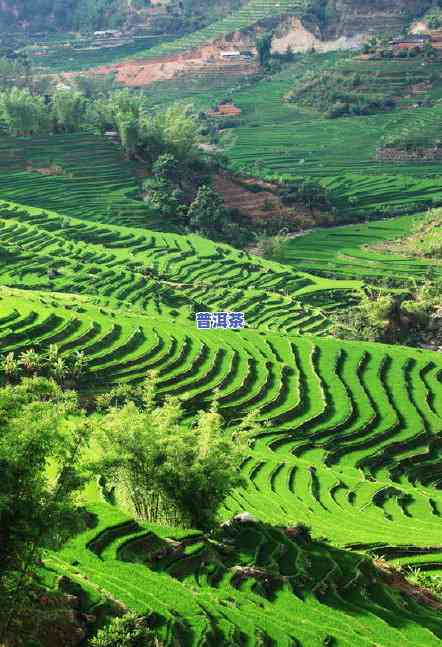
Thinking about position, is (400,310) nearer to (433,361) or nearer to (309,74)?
(433,361)

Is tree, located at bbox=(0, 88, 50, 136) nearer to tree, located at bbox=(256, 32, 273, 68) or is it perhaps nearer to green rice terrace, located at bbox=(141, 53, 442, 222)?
green rice terrace, located at bbox=(141, 53, 442, 222)

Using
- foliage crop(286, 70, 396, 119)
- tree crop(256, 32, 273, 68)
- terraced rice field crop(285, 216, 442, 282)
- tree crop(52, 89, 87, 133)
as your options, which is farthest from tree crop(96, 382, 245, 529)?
tree crop(256, 32, 273, 68)

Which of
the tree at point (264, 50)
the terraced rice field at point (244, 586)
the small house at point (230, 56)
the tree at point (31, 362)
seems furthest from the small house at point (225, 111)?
the terraced rice field at point (244, 586)

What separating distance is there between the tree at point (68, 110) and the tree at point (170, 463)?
6804 centimetres

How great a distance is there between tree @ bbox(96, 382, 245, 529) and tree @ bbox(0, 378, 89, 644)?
19.7 ft

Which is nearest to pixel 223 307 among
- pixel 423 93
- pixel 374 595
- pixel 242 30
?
pixel 374 595

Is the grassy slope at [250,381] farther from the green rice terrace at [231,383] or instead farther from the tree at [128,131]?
the tree at [128,131]

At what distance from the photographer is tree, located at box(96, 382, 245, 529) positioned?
1048 inches

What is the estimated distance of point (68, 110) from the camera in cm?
9238

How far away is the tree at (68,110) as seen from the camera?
9162cm

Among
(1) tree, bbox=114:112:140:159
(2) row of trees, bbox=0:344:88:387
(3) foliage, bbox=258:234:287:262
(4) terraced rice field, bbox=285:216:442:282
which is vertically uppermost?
(1) tree, bbox=114:112:140:159

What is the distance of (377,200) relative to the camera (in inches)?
3740

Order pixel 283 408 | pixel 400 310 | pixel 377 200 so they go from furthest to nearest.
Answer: pixel 377 200 < pixel 400 310 < pixel 283 408

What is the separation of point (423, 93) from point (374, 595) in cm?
9927
